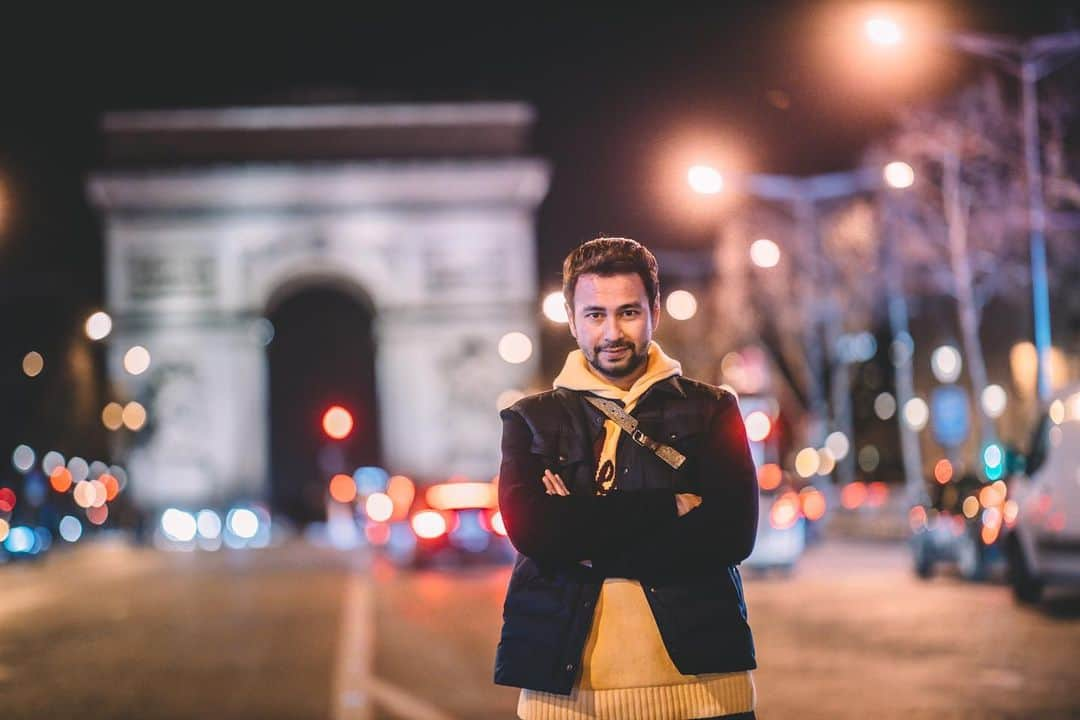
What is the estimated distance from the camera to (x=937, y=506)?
74.4 ft

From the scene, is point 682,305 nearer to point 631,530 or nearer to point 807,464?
point 807,464

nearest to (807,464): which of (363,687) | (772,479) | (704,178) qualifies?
(704,178)

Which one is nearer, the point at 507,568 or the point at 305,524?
the point at 507,568

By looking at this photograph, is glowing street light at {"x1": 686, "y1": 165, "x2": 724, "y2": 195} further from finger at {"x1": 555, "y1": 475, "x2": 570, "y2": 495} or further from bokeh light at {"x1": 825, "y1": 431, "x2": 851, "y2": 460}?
bokeh light at {"x1": 825, "y1": 431, "x2": 851, "y2": 460}

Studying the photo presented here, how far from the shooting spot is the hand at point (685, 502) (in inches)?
168

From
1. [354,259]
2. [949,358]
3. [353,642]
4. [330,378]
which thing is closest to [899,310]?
[354,259]

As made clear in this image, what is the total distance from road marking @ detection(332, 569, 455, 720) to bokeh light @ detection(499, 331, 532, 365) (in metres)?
29.8

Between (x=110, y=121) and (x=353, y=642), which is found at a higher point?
(x=110, y=121)

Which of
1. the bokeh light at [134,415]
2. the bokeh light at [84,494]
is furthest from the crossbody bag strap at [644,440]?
the bokeh light at [84,494]

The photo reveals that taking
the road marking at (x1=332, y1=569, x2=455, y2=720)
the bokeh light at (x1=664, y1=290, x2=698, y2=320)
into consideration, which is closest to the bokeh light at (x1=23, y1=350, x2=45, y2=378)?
the bokeh light at (x1=664, y1=290, x2=698, y2=320)

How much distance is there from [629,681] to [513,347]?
4498 centimetres

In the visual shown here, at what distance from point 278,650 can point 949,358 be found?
46.8 metres

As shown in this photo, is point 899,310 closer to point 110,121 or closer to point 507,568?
point 507,568

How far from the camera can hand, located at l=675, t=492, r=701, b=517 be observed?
14.0ft
